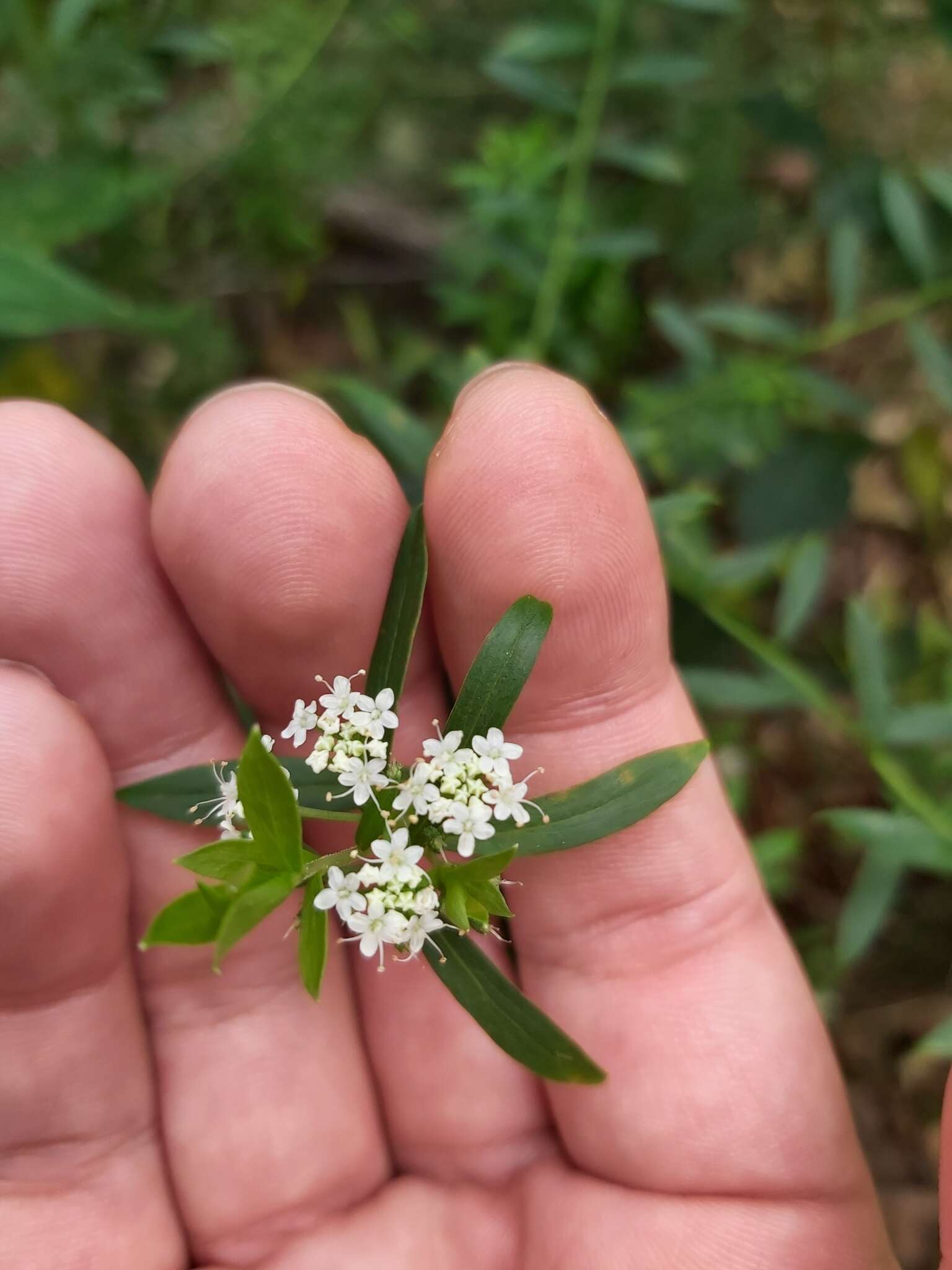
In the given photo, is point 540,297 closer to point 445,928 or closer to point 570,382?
point 570,382

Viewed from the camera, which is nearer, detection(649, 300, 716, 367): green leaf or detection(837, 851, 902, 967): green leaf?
detection(837, 851, 902, 967): green leaf

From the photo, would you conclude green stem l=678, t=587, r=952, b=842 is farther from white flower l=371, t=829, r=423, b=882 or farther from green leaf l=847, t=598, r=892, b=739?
white flower l=371, t=829, r=423, b=882

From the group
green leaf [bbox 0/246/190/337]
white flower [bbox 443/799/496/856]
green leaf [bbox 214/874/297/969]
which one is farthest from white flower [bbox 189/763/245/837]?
green leaf [bbox 0/246/190/337]

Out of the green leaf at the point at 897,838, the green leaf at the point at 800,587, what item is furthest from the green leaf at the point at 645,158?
the green leaf at the point at 897,838

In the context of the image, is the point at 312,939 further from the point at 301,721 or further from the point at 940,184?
the point at 940,184

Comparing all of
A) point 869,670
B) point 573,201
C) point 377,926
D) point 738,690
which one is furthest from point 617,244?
point 377,926

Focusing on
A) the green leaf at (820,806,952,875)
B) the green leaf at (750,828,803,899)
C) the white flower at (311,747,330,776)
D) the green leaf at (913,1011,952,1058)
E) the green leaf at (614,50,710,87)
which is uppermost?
the green leaf at (614,50,710,87)
